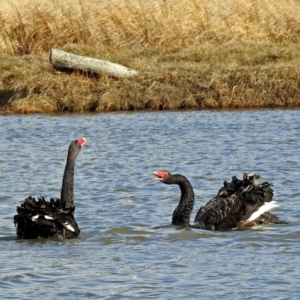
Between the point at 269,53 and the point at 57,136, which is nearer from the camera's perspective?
the point at 57,136

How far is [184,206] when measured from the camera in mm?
10539

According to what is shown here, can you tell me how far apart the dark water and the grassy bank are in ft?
3.14

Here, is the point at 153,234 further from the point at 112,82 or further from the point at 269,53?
the point at 269,53

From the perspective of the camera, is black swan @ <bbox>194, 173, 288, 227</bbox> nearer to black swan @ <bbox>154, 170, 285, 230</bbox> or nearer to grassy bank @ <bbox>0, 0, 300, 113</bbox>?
black swan @ <bbox>154, 170, 285, 230</bbox>

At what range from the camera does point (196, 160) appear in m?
14.7

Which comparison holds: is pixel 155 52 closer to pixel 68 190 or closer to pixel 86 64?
pixel 86 64

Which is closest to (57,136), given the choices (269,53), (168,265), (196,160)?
(196,160)

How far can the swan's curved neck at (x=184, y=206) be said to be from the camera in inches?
408

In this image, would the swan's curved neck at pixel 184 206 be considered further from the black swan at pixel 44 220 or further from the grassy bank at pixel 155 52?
the grassy bank at pixel 155 52

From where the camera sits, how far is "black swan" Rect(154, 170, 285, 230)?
33.4 feet

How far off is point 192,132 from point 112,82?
14.2 feet

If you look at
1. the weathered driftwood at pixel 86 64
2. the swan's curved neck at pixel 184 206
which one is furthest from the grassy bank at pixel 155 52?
the swan's curved neck at pixel 184 206

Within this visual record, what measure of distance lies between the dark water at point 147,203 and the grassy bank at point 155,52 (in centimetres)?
96

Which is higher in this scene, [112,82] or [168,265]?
[112,82]
